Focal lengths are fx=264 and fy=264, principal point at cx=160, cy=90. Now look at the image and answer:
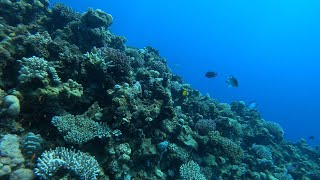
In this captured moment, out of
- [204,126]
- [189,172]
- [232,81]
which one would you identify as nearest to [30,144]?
[189,172]

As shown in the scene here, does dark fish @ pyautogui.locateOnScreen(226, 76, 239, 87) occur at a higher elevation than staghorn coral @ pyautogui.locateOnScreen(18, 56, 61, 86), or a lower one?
higher

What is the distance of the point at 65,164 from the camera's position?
478 cm

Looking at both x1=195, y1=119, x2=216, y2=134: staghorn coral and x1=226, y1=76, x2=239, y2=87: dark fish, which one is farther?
x1=226, y1=76, x2=239, y2=87: dark fish

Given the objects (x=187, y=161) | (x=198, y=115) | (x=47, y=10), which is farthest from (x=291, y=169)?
(x=47, y=10)

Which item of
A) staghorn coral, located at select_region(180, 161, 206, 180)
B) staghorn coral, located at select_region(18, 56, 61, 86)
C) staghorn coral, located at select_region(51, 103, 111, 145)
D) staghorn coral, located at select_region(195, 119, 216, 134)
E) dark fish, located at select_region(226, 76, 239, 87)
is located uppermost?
dark fish, located at select_region(226, 76, 239, 87)

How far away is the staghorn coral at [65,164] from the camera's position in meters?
4.61

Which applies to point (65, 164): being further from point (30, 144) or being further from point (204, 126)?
point (204, 126)

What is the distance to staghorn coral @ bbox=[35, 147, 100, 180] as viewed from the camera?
15.1 ft

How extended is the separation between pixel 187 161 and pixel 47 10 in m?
9.47

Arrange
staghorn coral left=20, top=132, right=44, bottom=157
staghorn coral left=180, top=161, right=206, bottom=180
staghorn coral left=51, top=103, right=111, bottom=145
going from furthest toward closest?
staghorn coral left=180, top=161, right=206, bottom=180 → staghorn coral left=51, top=103, right=111, bottom=145 → staghorn coral left=20, top=132, right=44, bottom=157

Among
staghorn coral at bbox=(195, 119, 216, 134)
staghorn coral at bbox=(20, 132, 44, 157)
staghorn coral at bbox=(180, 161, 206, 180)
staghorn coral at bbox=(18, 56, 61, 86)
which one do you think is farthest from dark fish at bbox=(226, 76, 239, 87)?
staghorn coral at bbox=(20, 132, 44, 157)

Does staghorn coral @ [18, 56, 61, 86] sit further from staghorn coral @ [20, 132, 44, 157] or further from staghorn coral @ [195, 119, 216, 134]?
staghorn coral @ [195, 119, 216, 134]

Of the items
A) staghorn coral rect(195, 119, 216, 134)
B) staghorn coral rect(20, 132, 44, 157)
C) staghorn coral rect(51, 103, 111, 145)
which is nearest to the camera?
staghorn coral rect(20, 132, 44, 157)

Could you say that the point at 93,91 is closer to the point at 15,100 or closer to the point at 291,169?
the point at 15,100
